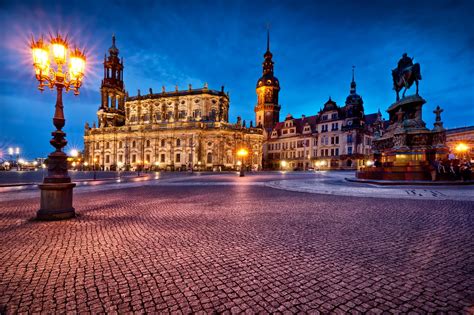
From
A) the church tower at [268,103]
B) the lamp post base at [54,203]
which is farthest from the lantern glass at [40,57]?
the church tower at [268,103]

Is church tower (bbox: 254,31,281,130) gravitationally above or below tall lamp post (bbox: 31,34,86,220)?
above

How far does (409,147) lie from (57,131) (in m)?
20.6

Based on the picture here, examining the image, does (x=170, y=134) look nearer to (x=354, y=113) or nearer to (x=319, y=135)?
(x=319, y=135)

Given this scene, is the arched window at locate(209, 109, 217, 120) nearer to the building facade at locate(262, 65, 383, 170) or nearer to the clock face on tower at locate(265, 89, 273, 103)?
the building facade at locate(262, 65, 383, 170)

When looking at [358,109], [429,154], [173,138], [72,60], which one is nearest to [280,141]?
[358,109]

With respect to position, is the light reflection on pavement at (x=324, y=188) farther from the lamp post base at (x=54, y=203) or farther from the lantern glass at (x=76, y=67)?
the lantern glass at (x=76, y=67)

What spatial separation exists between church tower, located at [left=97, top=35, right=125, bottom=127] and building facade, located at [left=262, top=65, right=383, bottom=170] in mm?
51908

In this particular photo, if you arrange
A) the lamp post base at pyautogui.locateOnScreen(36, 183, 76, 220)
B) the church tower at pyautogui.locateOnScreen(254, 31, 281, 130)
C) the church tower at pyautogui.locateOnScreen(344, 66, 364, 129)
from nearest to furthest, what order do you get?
the lamp post base at pyautogui.locateOnScreen(36, 183, 76, 220) → the church tower at pyautogui.locateOnScreen(344, 66, 364, 129) → the church tower at pyautogui.locateOnScreen(254, 31, 281, 130)

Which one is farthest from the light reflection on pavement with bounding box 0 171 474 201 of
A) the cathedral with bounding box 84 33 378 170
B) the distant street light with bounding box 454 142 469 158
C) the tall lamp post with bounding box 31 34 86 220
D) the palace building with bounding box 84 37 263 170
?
A: the palace building with bounding box 84 37 263 170

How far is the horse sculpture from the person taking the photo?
1689 centimetres

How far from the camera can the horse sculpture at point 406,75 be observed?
16.9 m

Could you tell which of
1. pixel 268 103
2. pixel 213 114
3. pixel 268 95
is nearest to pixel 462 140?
pixel 268 103

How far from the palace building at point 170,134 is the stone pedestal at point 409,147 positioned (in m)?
43.2

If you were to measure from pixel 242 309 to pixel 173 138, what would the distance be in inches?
2397
